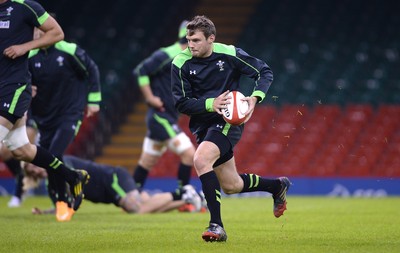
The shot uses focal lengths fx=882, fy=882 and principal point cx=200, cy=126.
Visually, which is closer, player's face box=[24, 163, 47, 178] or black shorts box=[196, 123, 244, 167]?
black shorts box=[196, 123, 244, 167]

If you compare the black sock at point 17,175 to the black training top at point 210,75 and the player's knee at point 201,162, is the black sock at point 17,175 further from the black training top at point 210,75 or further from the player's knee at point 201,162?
the player's knee at point 201,162

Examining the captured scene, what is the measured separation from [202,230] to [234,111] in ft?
5.71

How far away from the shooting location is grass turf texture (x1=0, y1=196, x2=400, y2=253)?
688 centimetres

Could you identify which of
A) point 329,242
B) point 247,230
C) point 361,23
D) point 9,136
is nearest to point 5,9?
point 9,136

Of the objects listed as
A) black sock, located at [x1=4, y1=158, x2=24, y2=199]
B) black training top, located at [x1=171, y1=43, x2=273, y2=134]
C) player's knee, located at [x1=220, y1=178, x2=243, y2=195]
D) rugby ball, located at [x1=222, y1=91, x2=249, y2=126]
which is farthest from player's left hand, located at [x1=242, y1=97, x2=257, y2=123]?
black sock, located at [x1=4, y1=158, x2=24, y2=199]

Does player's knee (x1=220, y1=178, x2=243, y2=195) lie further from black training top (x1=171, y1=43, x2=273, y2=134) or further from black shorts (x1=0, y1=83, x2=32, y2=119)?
black shorts (x1=0, y1=83, x2=32, y2=119)

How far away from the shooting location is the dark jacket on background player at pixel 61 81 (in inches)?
407

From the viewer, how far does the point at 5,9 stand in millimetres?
8539

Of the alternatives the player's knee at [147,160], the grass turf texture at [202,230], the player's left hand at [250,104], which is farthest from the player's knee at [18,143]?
the player's knee at [147,160]

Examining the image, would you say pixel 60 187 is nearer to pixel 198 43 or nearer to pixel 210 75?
pixel 210 75

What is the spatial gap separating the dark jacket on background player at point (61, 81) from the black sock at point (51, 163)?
1.06 meters

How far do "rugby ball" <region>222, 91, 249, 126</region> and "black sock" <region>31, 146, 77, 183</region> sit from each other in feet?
8.77

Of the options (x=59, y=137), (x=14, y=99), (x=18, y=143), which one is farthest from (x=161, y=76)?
Result: (x=14, y=99)

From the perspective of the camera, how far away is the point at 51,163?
9.34 metres
